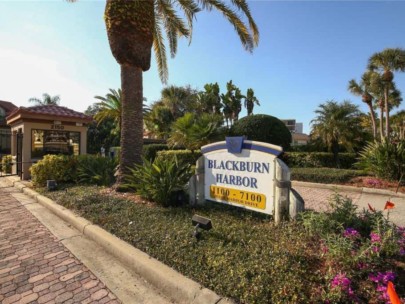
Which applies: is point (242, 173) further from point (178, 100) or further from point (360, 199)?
point (178, 100)

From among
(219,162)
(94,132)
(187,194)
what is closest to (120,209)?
(187,194)

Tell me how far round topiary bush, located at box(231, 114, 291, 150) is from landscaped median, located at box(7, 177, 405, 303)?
348 inches

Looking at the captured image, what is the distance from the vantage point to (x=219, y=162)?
187 inches

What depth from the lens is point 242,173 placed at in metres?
4.32

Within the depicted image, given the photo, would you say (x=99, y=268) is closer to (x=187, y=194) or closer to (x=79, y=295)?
(x=79, y=295)

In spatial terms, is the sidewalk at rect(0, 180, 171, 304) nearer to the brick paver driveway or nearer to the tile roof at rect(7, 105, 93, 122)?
the brick paver driveway

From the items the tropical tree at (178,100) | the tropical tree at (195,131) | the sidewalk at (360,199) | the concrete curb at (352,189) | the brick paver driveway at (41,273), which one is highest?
the tropical tree at (178,100)

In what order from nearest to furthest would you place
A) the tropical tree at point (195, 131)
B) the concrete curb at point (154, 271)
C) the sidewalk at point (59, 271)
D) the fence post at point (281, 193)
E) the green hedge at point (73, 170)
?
the concrete curb at point (154, 271)
the sidewalk at point (59, 271)
the fence post at point (281, 193)
the green hedge at point (73, 170)
the tropical tree at point (195, 131)

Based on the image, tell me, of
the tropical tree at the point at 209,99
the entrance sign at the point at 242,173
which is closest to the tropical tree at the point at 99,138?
the tropical tree at the point at 209,99

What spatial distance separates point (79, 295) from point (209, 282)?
149cm

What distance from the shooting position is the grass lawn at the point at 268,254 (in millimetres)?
2262

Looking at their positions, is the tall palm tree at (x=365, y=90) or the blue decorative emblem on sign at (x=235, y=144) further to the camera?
the tall palm tree at (x=365, y=90)

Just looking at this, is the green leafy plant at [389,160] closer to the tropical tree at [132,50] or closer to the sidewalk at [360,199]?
the sidewalk at [360,199]

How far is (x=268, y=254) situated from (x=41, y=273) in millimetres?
2960
